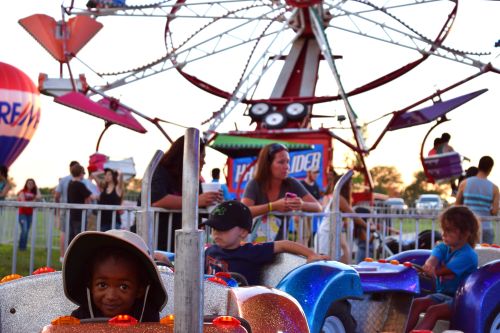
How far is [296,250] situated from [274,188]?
176 cm

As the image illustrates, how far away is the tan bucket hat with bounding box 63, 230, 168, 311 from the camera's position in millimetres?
2381

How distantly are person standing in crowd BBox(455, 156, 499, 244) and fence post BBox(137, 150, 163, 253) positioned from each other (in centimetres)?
439

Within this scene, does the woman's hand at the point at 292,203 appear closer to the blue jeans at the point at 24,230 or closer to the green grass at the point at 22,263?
the green grass at the point at 22,263

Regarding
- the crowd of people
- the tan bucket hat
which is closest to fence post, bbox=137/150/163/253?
the crowd of people

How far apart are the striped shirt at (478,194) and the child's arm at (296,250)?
4273mm

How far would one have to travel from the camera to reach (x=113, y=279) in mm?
2449

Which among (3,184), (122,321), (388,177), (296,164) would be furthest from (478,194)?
(388,177)

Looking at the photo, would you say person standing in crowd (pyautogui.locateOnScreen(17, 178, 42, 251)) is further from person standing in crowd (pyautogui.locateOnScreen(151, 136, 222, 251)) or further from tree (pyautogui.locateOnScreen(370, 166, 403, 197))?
tree (pyautogui.locateOnScreen(370, 166, 403, 197))

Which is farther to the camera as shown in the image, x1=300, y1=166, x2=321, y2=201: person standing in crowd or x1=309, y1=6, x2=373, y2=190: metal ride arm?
x1=309, y1=6, x2=373, y2=190: metal ride arm

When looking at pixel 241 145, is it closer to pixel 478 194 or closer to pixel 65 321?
pixel 478 194

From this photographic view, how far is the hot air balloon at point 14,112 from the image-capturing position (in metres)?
17.4

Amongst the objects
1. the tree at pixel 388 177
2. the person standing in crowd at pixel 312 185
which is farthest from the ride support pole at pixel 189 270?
the tree at pixel 388 177

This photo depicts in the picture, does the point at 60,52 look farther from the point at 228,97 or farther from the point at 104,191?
the point at 104,191

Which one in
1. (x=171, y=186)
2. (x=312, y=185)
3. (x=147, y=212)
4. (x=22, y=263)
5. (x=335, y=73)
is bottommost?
(x=22, y=263)
